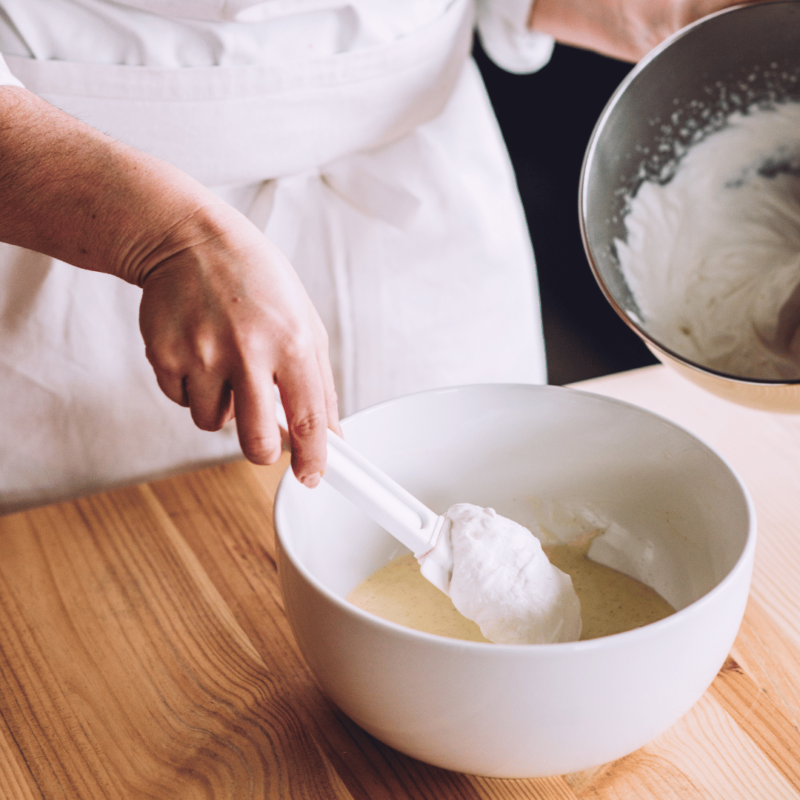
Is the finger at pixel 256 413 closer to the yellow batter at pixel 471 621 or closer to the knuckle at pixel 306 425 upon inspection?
the knuckle at pixel 306 425

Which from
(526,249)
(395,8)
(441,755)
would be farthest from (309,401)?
(526,249)

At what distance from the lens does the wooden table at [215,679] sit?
1.65 feet

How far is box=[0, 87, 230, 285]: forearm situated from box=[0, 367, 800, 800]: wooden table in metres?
0.27

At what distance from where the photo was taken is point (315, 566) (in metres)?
0.59

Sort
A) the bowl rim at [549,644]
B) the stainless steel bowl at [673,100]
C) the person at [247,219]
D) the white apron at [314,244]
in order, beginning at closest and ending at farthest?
the bowl rim at [549,644]
the person at [247,219]
the stainless steel bowl at [673,100]
the white apron at [314,244]

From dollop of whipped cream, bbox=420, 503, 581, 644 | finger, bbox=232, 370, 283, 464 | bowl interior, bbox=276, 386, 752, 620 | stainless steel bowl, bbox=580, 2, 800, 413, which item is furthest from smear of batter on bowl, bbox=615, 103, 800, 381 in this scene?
finger, bbox=232, 370, 283, 464

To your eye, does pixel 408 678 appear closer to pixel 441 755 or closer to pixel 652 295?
pixel 441 755

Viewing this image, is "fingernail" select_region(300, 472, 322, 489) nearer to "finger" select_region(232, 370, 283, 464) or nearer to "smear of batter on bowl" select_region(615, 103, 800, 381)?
"finger" select_region(232, 370, 283, 464)

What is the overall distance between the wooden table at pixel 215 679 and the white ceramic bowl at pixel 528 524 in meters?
0.05

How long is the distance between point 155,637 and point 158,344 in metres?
0.25

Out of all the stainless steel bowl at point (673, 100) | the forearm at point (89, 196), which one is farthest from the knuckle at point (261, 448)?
the stainless steel bowl at point (673, 100)

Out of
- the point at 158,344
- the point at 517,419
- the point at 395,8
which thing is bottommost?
the point at 517,419

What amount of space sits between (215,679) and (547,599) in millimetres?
241

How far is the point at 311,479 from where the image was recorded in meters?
0.53
